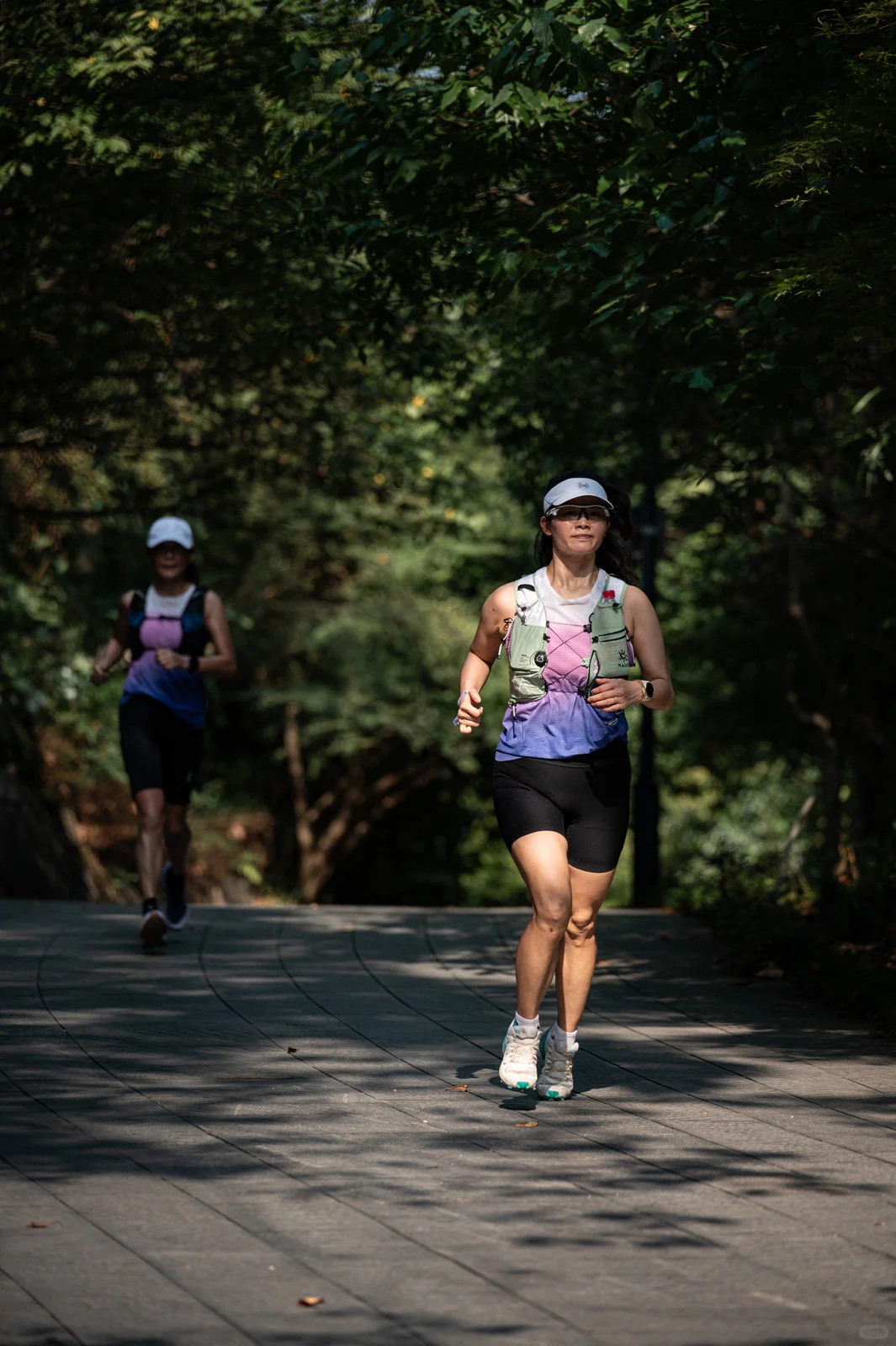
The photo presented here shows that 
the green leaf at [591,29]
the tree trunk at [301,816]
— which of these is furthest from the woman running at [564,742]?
the tree trunk at [301,816]

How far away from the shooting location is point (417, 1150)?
16.8 feet

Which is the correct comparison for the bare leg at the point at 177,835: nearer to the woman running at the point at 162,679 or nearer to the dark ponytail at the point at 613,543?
the woman running at the point at 162,679

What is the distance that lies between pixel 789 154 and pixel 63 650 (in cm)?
1245

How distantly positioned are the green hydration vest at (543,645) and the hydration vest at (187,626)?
3.42 m

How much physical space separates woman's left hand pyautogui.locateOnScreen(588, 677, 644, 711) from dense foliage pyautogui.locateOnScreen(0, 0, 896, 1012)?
187cm

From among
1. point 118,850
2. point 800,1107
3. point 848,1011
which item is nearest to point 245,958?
point 848,1011

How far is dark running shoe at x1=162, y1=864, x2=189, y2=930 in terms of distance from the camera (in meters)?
9.42

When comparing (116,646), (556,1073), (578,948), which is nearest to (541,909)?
(578,948)

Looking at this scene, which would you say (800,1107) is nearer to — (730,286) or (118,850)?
(730,286)

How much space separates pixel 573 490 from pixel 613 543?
1.11 feet

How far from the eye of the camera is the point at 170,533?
880cm

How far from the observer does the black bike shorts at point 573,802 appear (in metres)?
5.75

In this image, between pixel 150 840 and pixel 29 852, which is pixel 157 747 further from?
pixel 29 852

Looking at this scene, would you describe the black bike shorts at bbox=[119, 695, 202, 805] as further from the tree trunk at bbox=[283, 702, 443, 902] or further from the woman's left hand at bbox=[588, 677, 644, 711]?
the tree trunk at bbox=[283, 702, 443, 902]
